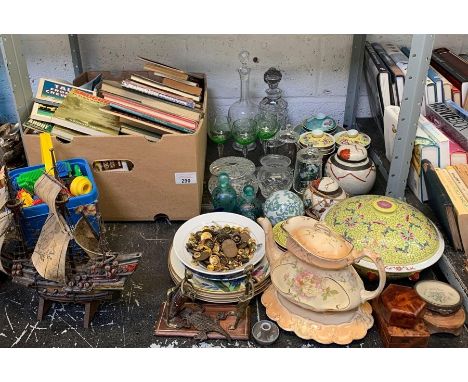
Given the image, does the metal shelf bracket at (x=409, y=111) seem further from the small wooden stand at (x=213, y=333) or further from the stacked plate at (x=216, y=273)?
the small wooden stand at (x=213, y=333)

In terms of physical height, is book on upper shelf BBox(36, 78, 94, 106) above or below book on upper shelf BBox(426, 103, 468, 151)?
above

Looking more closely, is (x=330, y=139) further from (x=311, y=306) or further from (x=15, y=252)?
(x=15, y=252)

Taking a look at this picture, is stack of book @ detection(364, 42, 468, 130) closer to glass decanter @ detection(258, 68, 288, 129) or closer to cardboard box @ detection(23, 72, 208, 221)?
glass decanter @ detection(258, 68, 288, 129)

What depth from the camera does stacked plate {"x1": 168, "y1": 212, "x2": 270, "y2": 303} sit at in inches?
36.6

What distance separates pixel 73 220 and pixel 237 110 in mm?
628

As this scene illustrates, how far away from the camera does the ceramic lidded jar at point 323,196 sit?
1.11 m

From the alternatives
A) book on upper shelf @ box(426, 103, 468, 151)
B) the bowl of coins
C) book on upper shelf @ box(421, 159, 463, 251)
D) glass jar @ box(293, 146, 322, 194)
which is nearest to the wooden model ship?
the bowl of coins

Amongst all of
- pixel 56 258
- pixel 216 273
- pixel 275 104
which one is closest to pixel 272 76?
pixel 275 104

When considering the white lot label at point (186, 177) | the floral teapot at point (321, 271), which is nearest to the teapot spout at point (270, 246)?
the floral teapot at point (321, 271)

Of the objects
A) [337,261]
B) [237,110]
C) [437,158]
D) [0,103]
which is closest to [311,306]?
[337,261]

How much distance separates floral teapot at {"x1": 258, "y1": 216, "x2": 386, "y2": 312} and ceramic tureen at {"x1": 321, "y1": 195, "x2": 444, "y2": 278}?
0.31ft

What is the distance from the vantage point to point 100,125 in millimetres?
1118

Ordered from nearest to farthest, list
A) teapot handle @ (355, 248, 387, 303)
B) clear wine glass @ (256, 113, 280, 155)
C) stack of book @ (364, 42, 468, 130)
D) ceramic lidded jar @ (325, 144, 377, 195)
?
teapot handle @ (355, 248, 387, 303), ceramic lidded jar @ (325, 144, 377, 195), stack of book @ (364, 42, 468, 130), clear wine glass @ (256, 113, 280, 155)

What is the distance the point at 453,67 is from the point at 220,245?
0.88 metres
